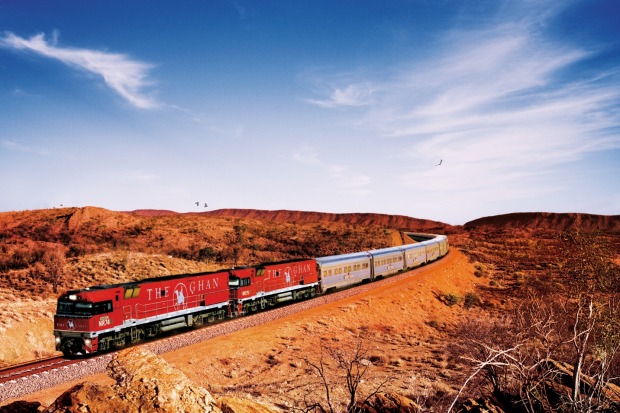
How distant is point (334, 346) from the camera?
2330cm

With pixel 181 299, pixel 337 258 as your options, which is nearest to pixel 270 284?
pixel 181 299

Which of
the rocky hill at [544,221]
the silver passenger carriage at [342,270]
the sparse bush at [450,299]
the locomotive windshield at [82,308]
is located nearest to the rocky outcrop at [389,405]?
the locomotive windshield at [82,308]

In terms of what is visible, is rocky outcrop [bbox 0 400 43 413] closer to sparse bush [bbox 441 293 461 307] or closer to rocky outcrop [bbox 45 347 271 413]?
rocky outcrop [bbox 45 347 271 413]

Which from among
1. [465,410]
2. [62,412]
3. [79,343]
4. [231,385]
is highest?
[62,412]

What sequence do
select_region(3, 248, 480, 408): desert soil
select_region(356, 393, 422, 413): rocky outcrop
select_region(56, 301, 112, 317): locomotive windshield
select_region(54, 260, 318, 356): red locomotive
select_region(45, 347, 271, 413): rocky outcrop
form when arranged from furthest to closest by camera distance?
select_region(54, 260, 318, 356): red locomotive → select_region(56, 301, 112, 317): locomotive windshield → select_region(3, 248, 480, 408): desert soil → select_region(356, 393, 422, 413): rocky outcrop → select_region(45, 347, 271, 413): rocky outcrop

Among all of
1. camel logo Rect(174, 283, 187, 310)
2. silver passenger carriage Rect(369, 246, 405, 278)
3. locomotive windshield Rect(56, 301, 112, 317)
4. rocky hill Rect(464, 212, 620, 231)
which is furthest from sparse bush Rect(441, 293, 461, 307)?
rocky hill Rect(464, 212, 620, 231)

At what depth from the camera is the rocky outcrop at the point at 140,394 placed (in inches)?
188

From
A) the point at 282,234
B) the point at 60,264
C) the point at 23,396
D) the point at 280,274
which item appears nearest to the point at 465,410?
the point at 23,396

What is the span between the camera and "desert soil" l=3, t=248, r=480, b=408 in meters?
16.3

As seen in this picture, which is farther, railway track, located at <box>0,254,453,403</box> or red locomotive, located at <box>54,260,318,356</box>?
red locomotive, located at <box>54,260,318,356</box>

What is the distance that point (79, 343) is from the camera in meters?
19.1

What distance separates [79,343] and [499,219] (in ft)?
562

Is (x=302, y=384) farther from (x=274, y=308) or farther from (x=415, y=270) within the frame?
(x=415, y=270)

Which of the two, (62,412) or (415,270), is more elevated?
(62,412)
